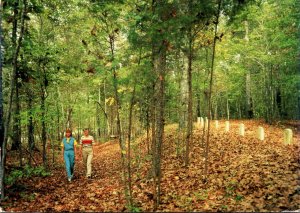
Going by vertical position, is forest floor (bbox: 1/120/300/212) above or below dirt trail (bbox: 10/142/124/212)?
above

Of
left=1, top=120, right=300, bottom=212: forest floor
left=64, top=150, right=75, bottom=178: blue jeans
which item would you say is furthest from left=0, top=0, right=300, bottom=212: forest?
left=64, top=150, right=75, bottom=178: blue jeans

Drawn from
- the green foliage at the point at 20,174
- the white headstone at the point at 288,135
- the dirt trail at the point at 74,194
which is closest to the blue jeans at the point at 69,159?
the dirt trail at the point at 74,194

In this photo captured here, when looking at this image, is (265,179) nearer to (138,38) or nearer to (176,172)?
(176,172)

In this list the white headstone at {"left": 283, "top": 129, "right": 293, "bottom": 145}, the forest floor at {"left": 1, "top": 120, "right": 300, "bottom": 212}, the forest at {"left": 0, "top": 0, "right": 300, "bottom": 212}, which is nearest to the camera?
the forest floor at {"left": 1, "top": 120, "right": 300, "bottom": 212}

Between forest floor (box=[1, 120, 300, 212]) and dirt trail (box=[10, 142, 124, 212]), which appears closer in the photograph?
forest floor (box=[1, 120, 300, 212])

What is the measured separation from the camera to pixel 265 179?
729 centimetres

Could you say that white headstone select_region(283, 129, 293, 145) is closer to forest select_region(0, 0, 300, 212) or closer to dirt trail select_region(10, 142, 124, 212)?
forest select_region(0, 0, 300, 212)

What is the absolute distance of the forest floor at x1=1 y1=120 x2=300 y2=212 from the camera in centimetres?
632

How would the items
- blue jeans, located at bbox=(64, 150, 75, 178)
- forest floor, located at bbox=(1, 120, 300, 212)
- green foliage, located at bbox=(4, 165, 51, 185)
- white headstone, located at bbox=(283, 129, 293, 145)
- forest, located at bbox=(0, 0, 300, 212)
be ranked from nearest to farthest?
forest floor, located at bbox=(1, 120, 300, 212)
forest, located at bbox=(0, 0, 300, 212)
green foliage, located at bbox=(4, 165, 51, 185)
blue jeans, located at bbox=(64, 150, 75, 178)
white headstone, located at bbox=(283, 129, 293, 145)

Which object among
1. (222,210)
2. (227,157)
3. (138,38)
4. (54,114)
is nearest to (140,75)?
(138,38)

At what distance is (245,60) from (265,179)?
17.8 metres

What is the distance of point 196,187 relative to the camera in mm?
7703

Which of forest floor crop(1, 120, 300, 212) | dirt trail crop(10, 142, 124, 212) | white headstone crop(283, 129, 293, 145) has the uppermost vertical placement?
white headstone crop(283, 129, 293, 145)

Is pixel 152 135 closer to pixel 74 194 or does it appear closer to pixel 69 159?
pixel 74 194
